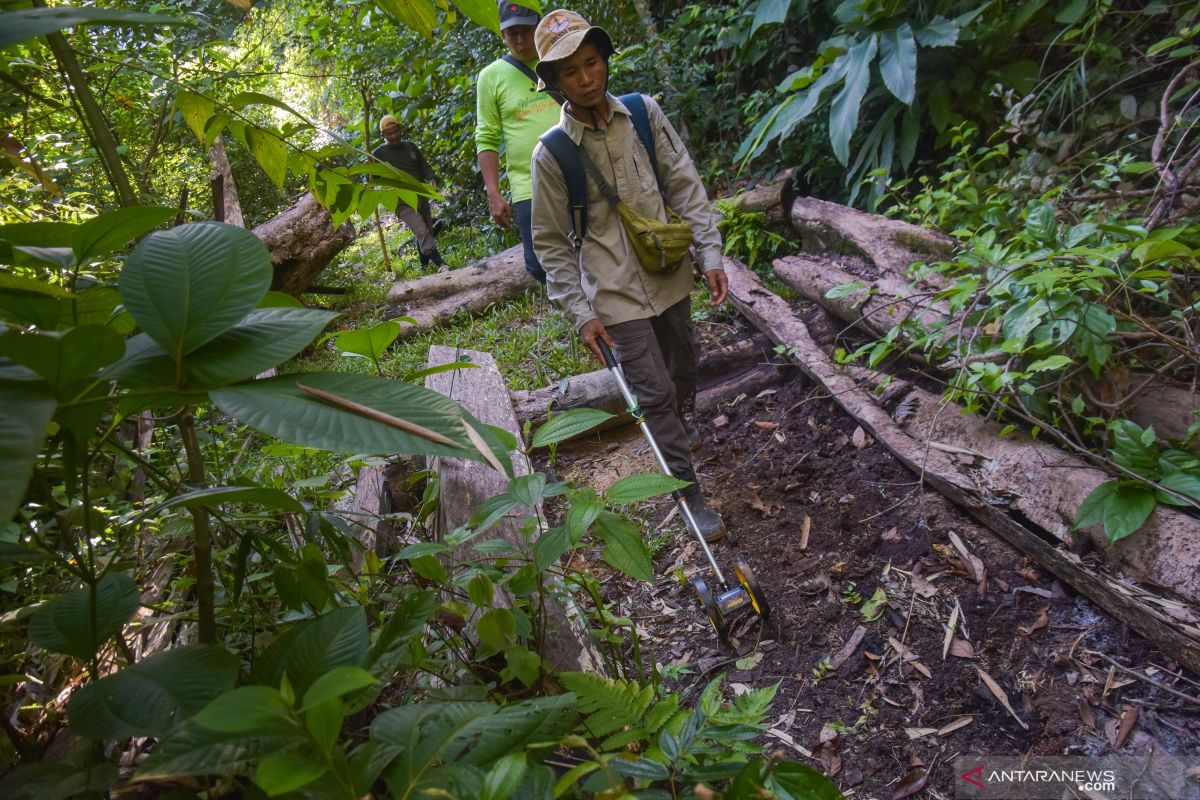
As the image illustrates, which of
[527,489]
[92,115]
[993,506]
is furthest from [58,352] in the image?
[993,506]

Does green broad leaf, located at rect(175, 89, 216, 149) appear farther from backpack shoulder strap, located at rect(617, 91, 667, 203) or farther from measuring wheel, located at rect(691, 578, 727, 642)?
backpack shoulder strap, located at rect(617, 91, 667, 203)

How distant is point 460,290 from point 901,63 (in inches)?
171

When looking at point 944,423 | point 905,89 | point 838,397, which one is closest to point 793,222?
point 905,89

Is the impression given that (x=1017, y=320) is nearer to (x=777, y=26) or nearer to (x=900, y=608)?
(x=900, y=608)

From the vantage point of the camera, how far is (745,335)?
512 cm

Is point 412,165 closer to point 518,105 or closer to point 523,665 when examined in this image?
point 518,105

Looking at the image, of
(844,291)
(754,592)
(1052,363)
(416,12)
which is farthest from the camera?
(844,291)

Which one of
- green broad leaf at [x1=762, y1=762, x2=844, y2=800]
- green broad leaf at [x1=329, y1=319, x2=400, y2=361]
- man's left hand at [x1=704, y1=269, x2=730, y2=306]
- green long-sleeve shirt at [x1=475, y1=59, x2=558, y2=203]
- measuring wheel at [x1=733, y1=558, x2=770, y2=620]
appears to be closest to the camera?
green broad leaf at [x1=762, y1=762, x2=844, y2=800]

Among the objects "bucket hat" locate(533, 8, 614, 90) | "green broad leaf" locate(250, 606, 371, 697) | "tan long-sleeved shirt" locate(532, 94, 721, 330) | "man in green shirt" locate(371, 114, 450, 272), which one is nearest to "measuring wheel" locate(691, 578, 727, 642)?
"tan long-sleeved shirt" locate(532, 94, 721, 330)

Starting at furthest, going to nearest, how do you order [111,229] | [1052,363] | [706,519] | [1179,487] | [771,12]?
[771,12]
[706,519]
[1052,363]
[1179,487]
[111,229]

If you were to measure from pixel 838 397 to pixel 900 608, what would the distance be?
1.38 meters

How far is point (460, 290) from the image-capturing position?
7152 mm

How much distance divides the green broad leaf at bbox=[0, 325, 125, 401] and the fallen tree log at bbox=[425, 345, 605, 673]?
1.01m

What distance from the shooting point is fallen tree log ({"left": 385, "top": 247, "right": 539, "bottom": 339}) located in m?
6.93
